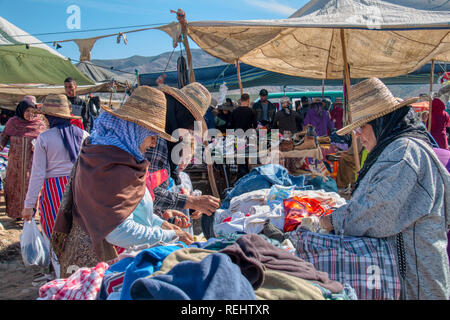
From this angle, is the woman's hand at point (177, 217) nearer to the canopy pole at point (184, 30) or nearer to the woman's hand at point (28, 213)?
the woman's hand at point (28, 213)

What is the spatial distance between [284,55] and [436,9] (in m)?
2.66

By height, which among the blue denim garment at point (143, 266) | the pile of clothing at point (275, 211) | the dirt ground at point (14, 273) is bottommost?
the dirt ground at point (14, 273)

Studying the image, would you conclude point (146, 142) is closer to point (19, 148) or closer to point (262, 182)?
point (262, 182)

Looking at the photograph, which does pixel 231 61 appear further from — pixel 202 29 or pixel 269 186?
pixel 269 186

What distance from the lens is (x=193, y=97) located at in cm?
308

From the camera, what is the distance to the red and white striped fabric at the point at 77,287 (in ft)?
4.19

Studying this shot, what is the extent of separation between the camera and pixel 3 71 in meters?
10.5

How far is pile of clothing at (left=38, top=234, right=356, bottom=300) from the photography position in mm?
1107

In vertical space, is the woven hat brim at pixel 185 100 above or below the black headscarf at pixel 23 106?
below

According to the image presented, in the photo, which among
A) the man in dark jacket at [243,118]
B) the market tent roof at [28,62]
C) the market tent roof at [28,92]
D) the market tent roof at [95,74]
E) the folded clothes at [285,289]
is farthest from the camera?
the market tent roof at [95,74]

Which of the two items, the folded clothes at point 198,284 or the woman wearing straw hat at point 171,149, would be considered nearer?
the folded clothes at point 198,284

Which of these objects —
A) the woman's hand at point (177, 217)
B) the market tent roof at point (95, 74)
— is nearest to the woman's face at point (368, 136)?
the woman's hand at point (177, 217)

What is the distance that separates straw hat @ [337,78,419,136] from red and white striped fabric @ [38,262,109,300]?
5.84ft

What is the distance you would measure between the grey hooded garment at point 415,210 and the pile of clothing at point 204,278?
58 cm
